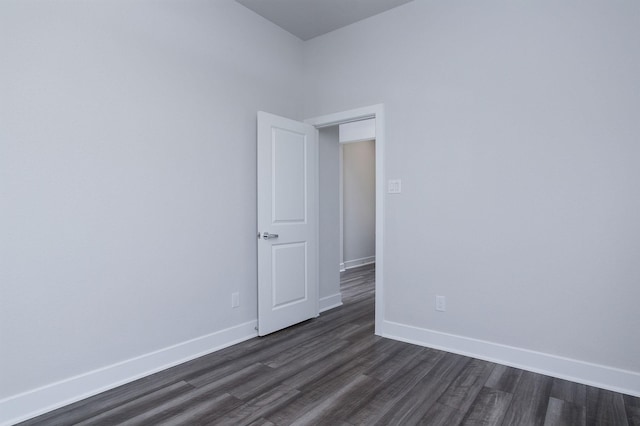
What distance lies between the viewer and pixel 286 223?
3.43 metres

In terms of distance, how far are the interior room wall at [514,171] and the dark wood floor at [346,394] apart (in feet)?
1.06

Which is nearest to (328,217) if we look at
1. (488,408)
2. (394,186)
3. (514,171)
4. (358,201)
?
(394,186)

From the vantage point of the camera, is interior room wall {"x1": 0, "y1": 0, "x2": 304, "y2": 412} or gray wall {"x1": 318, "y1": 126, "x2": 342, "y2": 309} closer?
interior room wall {"x1": 0, "y1": 0, "x2": 304, "y2": 412}

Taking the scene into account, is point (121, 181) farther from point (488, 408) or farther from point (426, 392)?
point (488, 408)

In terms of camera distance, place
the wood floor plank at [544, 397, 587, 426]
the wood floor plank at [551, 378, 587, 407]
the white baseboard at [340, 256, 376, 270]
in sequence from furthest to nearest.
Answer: the white baseboard at [340, 256, 376, 270], the wood floor plank at [551, 378, 587, 407], the wood floor plank at [544, 397, 587, 426]

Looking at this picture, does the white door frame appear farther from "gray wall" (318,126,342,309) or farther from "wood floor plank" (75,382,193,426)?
"wood floor plank" (75,382,193,426)

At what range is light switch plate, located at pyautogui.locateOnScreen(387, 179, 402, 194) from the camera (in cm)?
319

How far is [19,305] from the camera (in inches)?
76.2

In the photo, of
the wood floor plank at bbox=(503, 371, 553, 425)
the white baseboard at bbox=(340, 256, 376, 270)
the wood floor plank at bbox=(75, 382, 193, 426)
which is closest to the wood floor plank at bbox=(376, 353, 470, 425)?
the wood floor plank at bbox=(503, 371, 553, 425)

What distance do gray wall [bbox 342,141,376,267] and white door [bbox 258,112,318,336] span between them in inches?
123

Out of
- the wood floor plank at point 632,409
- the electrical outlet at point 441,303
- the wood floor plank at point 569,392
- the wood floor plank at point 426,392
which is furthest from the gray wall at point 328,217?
the wood floor plank at point 632,409

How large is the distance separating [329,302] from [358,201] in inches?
137

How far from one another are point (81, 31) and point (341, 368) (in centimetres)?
282

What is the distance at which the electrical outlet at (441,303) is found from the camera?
2.96 meters
